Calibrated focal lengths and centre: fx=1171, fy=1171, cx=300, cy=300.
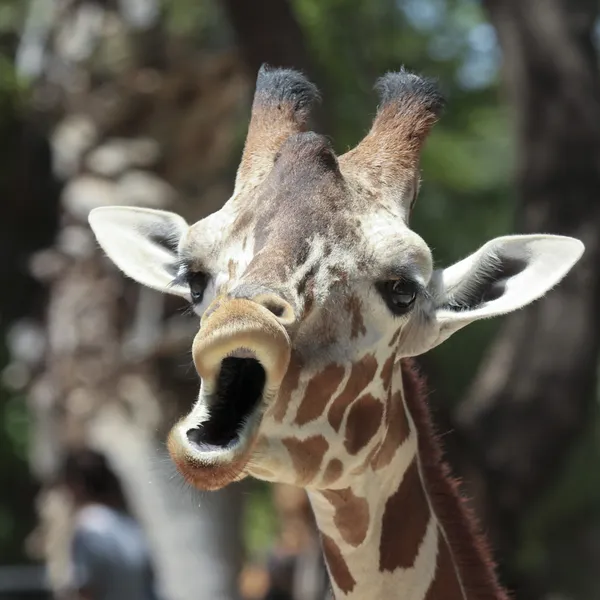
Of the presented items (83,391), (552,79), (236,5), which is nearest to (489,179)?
(552,79)

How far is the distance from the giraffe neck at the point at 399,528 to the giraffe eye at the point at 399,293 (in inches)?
8.4

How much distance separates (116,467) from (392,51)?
6.39m

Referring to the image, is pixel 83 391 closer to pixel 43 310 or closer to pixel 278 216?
pixel 43 310

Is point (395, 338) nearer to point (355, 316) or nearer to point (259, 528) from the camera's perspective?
point (355, 316)


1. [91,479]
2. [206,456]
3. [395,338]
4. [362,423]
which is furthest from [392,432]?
[91,479]

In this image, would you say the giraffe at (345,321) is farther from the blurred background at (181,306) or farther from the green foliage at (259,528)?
the green foliage at (259,528)

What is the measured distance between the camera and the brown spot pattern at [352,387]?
270cm

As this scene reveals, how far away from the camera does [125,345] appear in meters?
7.32

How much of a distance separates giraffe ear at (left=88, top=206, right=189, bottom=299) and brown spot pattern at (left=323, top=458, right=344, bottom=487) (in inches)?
28.9

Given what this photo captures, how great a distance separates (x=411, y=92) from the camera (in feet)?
10.2

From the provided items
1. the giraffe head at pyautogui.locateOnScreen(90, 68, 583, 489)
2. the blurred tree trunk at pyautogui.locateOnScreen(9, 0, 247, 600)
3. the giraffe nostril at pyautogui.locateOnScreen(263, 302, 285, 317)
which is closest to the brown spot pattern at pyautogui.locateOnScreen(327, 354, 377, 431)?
the giraffe head at pyautogui.locateOnScreen(90, 68, 583, 489)

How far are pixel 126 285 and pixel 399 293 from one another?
4.79 m

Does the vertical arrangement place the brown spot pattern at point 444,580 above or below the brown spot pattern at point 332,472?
below

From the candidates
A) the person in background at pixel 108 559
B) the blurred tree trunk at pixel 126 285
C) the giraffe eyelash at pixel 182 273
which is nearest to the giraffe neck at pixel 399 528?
the giraffe eyelash at pixel 182 273
